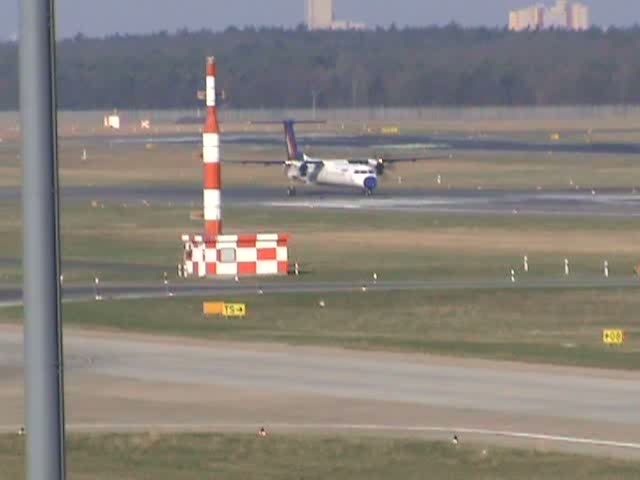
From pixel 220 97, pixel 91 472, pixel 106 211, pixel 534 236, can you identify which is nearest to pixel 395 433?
pixel 91 472

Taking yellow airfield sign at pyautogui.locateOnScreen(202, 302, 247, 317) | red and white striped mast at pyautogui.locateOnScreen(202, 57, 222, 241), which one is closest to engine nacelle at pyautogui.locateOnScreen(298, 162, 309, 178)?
red and white striped mast at pyautogui.locateOnScreen(202, 57, 222, 241)

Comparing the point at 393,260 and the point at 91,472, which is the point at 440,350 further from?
the point at 393,260

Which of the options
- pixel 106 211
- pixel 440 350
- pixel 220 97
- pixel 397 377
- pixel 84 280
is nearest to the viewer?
pixel 397 377

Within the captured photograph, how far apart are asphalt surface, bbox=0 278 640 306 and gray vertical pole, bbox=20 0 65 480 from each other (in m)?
42.8

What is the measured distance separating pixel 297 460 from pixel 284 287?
31.0 m

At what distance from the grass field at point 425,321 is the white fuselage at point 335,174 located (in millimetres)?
57695

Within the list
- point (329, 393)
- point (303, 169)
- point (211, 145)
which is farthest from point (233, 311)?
point (303, 169)

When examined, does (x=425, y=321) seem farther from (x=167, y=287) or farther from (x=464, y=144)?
(x=464, y=144)

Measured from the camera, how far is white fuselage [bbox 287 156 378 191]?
111m

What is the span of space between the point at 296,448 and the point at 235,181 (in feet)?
330

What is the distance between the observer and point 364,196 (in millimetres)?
109625

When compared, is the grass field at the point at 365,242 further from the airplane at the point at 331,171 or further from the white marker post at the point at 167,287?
the airplane at the point at 331,171

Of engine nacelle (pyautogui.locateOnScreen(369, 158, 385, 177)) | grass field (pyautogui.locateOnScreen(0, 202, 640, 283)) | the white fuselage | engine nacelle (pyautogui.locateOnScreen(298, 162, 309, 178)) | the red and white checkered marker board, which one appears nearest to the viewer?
the red and white checkered marker board

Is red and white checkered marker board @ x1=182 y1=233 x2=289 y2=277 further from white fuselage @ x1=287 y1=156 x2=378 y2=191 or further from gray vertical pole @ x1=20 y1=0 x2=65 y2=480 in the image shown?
white fuselage @ x1=287 y1=156 x2=378 y2=191
